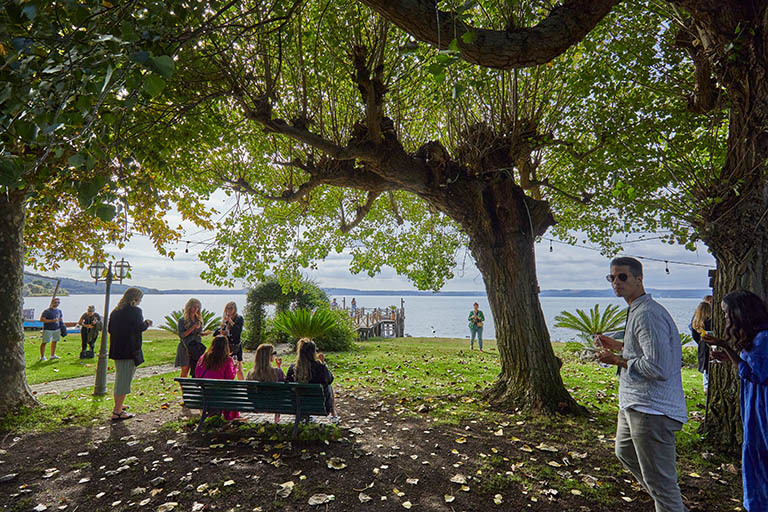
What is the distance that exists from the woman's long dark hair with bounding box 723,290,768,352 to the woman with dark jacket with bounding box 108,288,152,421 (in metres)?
7.38

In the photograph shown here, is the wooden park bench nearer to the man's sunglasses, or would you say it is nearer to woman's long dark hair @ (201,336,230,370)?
woman's long dark hair @ (201,336,230,370)

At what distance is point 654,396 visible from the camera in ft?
9.36

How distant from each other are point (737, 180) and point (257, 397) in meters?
6.57

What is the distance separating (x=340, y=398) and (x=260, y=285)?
10184mm

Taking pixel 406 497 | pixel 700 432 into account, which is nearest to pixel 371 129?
pixel 406 497

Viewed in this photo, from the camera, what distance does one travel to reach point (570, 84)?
7.08 m

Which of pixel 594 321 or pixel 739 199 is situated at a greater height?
pixel 739 199

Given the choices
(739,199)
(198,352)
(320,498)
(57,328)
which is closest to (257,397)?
(320,498)

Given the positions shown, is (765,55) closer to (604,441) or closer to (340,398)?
(604,441)

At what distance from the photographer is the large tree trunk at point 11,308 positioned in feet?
21.4

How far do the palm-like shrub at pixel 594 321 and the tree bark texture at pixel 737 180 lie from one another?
1088 centimetres

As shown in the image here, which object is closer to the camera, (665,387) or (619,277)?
(665,387)

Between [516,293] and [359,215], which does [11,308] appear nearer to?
[359,215]

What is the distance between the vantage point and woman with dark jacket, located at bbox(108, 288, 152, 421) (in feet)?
20.6
